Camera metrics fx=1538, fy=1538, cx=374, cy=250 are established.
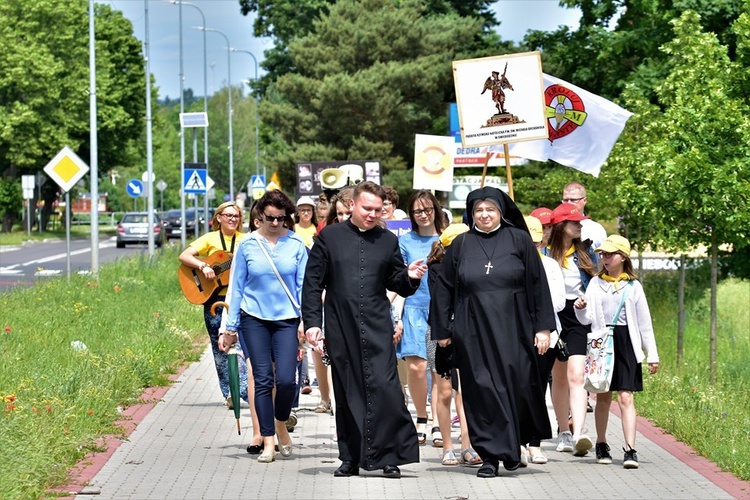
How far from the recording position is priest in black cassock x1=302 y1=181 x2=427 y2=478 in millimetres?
9430

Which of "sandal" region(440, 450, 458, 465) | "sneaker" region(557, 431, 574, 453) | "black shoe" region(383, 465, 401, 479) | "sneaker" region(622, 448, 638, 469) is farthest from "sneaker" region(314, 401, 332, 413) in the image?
"sneaker" region(622, 448, 638, 469)

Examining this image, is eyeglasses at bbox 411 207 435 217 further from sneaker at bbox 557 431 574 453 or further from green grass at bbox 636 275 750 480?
green grass at bbox 636 275 750 480

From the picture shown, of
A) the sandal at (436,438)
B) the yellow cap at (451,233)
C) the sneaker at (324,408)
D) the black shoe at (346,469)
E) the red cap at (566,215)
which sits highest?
the red cap at (566,215)

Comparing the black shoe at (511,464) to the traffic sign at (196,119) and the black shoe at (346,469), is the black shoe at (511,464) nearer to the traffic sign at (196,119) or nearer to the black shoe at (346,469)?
the black shoe at (346,469)

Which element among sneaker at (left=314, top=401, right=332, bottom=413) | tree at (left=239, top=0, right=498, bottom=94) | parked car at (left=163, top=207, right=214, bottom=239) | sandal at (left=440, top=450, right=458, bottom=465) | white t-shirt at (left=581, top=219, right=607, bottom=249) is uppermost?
tree at (left=239, top=0, right=498, bottom=94)

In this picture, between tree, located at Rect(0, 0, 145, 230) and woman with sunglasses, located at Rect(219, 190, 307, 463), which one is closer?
woman with sunglasses, located at Rect(219, 190, 307, 463)

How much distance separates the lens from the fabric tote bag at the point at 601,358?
33.2 feet

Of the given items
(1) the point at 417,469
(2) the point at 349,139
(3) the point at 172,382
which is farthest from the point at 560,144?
(2) the point at 349,139

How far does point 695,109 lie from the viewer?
16016 millimetres

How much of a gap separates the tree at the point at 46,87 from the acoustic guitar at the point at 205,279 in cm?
6131

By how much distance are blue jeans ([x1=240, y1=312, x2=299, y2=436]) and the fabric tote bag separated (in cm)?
196

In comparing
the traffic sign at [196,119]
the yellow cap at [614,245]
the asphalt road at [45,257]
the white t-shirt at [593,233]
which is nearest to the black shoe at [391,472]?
the yellow cap at [614,245]

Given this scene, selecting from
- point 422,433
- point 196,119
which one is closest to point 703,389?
point 422,433

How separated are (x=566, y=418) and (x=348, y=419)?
2.23 m
